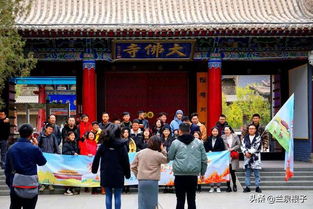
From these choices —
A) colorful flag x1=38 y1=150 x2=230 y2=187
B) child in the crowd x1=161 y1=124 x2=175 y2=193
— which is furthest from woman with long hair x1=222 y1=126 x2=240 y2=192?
child in the crowd x1=161 y1=124 x2=175 y2=193

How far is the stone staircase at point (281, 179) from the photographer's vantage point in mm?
13605

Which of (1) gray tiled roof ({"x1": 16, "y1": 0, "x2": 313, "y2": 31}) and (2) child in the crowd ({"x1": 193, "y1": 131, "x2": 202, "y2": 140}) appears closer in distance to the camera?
(2) child in the crowd ({"x1": 193, "y1": 131, "x2": 202, "y2": 140})

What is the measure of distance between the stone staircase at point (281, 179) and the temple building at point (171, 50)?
100.0 inches

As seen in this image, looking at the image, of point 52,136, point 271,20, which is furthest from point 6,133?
point 271,20

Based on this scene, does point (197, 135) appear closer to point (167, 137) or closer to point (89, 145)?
point (167, 137)

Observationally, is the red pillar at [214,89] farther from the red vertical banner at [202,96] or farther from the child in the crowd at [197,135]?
the child in the crowd at [197,135]

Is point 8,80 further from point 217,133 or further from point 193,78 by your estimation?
point 217,133

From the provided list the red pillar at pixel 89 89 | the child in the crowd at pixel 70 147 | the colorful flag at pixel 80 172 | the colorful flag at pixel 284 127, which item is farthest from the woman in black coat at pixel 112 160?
the red pillar at pixel 89 89

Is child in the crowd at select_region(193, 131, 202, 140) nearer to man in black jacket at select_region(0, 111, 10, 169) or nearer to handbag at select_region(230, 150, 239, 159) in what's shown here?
handbag at select_region(230, 150, 239, 159)

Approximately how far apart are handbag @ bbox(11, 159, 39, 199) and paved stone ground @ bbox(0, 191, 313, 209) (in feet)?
10.9

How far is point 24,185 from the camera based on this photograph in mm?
7461

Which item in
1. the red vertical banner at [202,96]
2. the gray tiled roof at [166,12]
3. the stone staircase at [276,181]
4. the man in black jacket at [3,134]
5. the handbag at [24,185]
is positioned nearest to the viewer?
the handbag at [24,185]

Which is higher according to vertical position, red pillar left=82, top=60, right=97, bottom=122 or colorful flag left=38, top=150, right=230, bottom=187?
red pillar left=82, top=60, right=97, bottom=122

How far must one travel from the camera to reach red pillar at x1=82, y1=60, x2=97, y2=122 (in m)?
16.6
